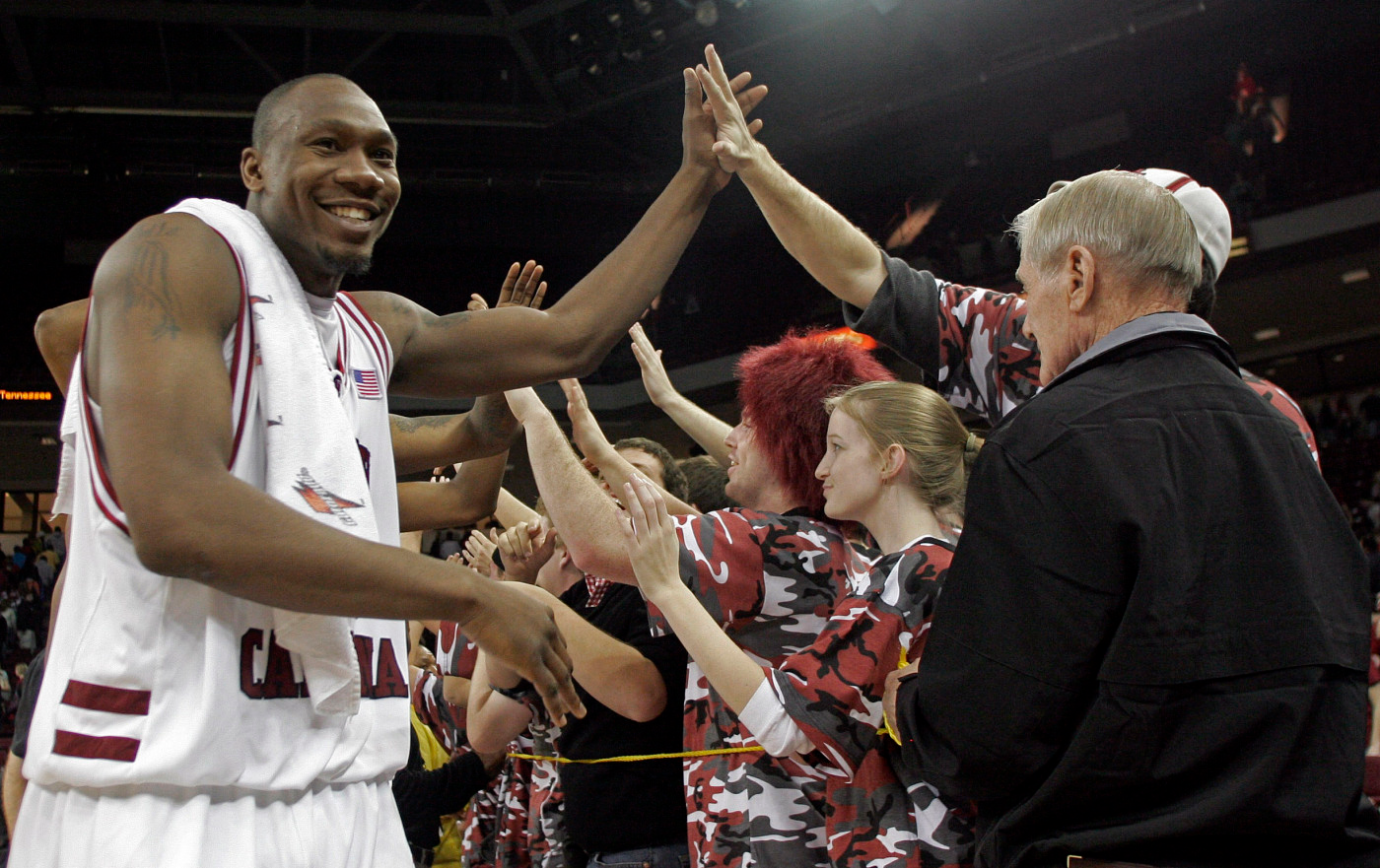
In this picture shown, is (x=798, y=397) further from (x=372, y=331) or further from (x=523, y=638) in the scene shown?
(x=523, y=638)

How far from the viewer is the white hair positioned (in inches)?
61.8

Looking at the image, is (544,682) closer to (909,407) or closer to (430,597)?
(430,597)

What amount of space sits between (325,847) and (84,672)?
33cm

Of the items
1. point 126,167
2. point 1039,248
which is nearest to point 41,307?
point 126,167

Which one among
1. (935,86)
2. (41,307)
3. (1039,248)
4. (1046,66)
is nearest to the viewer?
(1039,248)

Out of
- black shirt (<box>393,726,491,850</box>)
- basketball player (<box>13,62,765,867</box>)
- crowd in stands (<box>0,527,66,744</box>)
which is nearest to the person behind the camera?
basketball player (<box>13,62,765,867</box>)

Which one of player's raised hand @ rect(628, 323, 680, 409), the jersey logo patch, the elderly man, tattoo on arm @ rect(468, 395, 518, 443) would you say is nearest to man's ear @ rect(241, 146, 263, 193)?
the jersey logo patch

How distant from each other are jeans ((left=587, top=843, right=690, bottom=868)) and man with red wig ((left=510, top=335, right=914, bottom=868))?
299 millimetres

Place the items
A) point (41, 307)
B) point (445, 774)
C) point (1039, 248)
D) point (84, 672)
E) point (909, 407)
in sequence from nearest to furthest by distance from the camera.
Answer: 1. point (84, 672)
2. point (1039, 248)
3. point (909, 407)
4. point (445, 774)
5. point (41, 307)

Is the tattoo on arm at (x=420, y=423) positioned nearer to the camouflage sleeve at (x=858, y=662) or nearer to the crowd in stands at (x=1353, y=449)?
the camouflage sleeve at (x=858, y=662)

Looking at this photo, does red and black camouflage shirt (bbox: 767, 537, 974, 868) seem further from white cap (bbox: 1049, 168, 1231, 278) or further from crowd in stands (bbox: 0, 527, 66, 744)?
crowd in stands (bbox: 0, 527, 66, 744)

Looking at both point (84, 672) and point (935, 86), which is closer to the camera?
point (84, 672)

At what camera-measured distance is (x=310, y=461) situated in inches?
51.8

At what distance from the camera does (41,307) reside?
1343 centimetres
